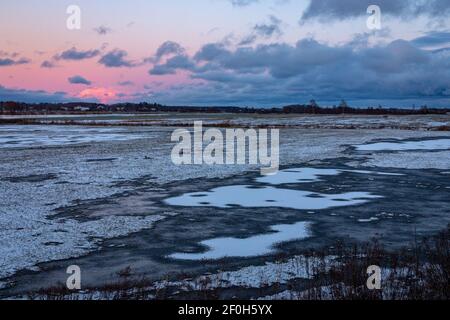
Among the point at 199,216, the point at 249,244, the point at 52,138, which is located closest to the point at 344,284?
the point at 249,244

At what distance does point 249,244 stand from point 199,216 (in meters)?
2.94

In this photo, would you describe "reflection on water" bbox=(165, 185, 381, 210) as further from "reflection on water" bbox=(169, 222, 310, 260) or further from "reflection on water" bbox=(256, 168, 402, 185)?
"reflection on water" bbox=(169, 222, 310, 260)

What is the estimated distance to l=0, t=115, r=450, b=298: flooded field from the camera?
909cm

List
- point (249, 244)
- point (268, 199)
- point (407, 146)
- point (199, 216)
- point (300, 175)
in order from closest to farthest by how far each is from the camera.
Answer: point (249, 244), point (199, 216), point (268, 199), point (300, 175), point (407, 146)

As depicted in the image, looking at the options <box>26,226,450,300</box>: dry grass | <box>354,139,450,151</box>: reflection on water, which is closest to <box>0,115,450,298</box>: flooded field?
<box>26,226,450,300</box>: dry grass

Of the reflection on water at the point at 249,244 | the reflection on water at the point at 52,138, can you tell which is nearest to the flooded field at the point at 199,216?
the reflection on water at the point at 249,244

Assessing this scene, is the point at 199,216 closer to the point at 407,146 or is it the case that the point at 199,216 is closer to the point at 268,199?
the point at 268,199

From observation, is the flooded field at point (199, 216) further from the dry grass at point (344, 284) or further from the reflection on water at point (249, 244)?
the dry grass at point (344, 284)

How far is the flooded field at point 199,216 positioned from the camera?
909 centimetres

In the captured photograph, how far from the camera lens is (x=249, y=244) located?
10.6 metres

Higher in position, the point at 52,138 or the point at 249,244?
the point at 52,138

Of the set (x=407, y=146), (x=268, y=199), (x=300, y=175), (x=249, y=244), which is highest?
(x=407, y=146)

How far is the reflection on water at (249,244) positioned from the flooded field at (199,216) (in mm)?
22
